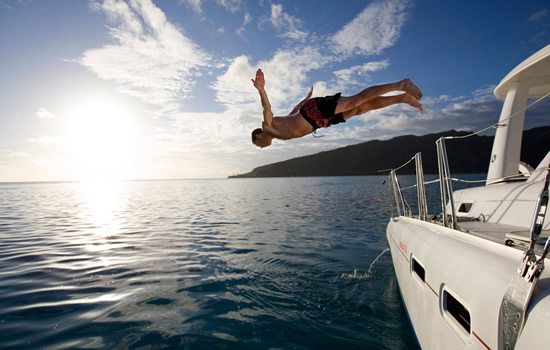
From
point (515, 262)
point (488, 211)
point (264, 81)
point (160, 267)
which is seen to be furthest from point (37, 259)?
point (488, 211)

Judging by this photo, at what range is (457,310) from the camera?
286 centimetres

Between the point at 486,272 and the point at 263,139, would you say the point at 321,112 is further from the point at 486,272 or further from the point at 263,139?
the point at 486,272

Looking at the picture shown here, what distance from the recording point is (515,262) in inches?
89.4

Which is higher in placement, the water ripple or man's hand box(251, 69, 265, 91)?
man's hand box(251, 69, 265, 91)

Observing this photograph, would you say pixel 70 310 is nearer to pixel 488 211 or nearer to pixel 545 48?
pixel 488 211

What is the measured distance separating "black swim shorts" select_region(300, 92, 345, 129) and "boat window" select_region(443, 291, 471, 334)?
2974mm

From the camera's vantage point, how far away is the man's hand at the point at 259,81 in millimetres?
4477

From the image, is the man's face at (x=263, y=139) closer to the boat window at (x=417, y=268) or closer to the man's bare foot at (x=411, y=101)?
the man's bare foot at (x=411, y=101)

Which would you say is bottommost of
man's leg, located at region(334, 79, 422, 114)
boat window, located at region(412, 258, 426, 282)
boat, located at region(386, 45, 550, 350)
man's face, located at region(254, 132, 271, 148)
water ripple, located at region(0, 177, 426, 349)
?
water ripple, located at region(0, 177, 426, 349)

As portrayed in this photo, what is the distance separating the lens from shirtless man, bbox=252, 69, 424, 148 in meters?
4.46

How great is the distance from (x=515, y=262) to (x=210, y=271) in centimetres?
613

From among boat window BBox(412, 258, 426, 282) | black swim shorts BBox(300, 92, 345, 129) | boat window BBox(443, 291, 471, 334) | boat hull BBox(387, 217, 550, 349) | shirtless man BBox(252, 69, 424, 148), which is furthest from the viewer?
black swim shorts BBox(300, 92, 345, 129)

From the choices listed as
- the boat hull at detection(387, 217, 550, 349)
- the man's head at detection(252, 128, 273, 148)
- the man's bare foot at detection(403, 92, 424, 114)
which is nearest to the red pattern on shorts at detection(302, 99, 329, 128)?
the man's head at detection(252, 128, 273, 148)

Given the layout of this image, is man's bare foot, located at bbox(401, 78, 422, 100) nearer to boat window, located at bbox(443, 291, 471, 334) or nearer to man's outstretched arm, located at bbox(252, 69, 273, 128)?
man's outstretched arm, located at bbox(252, 69, 273, 128)
